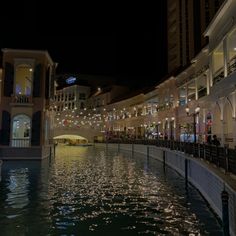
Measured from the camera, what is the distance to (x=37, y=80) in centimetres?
3180

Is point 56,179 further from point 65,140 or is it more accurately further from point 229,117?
point 65,140

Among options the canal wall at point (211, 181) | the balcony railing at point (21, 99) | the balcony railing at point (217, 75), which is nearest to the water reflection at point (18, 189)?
the canal wall at point (211, 181)

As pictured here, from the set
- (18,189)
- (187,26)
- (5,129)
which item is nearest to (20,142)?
(5,129)

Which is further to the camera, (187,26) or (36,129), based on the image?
(187,26)

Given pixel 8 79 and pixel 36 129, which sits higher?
pixel 8 79

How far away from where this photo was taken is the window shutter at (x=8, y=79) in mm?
31234

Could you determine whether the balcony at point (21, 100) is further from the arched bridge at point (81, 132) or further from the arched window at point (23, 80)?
the arched bridge at point (81, 132)

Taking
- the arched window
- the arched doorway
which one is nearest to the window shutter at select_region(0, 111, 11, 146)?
the arched doorway

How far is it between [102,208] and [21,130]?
2291 cm

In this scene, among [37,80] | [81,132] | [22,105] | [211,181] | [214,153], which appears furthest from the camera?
[81,132]

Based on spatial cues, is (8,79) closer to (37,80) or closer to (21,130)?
(37,80)

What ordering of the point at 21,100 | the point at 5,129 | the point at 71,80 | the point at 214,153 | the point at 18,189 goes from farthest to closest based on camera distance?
the point at 71,80 → the point at 21,100 → the point at 5,129 → the point at 18,189 → the point at 214,153

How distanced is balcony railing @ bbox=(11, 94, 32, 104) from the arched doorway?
54.1 inches

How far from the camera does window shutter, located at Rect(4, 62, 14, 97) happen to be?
31234 millimetres
